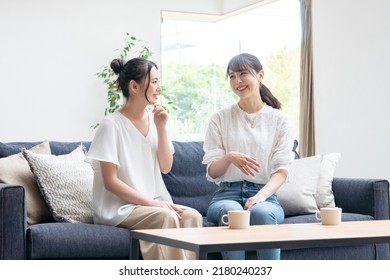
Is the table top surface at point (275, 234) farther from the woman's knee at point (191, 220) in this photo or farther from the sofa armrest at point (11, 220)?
the sofa armrest at point (11, 220)

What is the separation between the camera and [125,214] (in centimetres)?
316

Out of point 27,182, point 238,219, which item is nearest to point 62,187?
point 27,182

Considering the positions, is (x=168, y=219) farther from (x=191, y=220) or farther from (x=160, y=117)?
(x=160, y=117)

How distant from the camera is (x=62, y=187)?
335 cm

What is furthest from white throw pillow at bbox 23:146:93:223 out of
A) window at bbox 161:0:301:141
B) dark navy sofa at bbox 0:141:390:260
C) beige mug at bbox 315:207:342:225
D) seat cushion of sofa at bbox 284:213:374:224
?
window at bbox 161:0:301:141

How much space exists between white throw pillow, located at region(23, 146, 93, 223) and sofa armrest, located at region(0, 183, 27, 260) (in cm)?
37

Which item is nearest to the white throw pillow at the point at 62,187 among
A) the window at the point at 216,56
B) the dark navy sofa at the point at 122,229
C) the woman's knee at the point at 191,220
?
the dark navy sofa at the point at 122,229

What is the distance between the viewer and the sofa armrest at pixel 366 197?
12.2ft

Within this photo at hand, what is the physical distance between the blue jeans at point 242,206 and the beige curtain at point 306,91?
3308 mm

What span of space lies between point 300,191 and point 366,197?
0.35m
